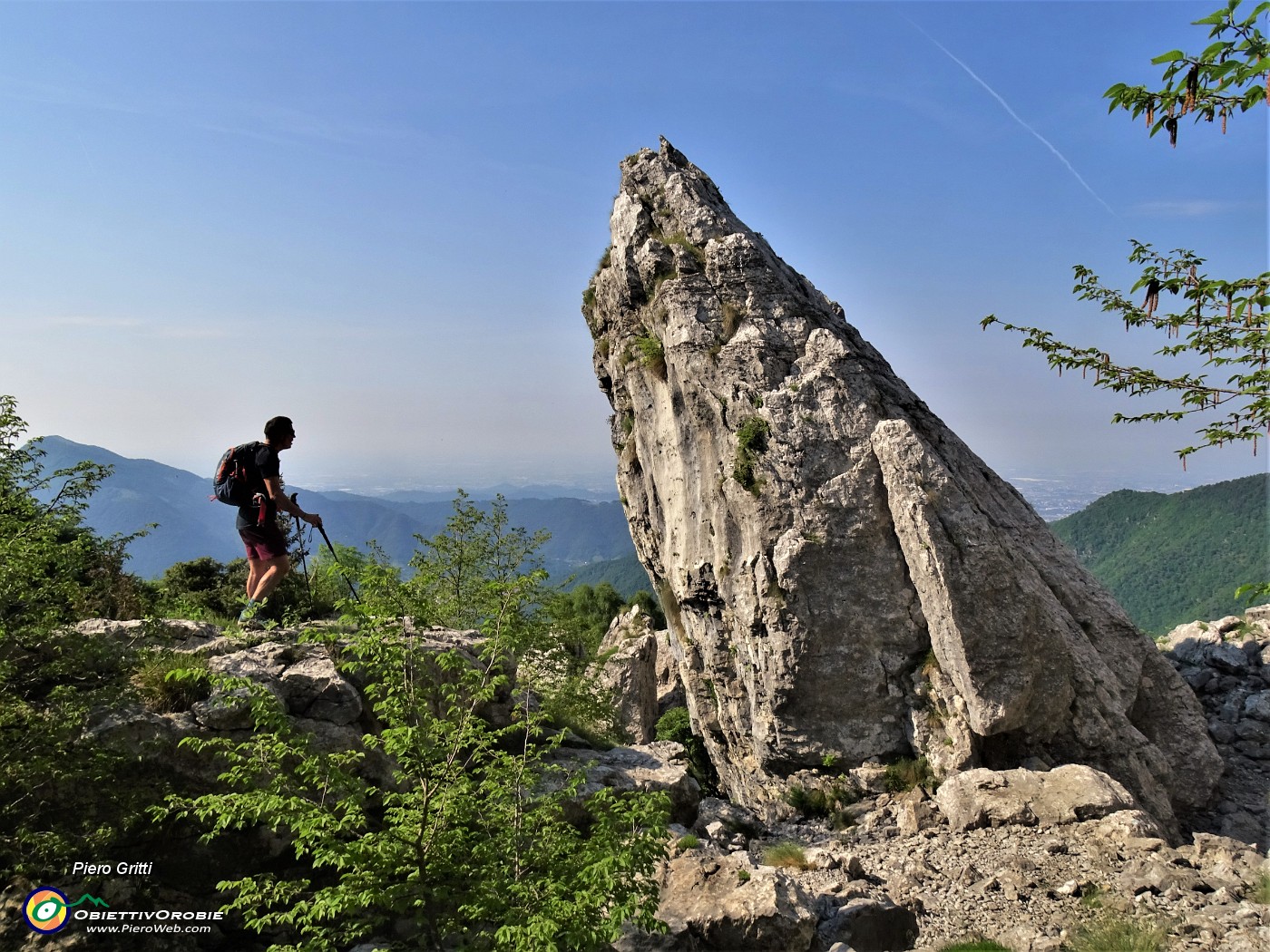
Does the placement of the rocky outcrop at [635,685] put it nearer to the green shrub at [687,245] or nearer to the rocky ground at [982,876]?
the rocky ground at [982,876]

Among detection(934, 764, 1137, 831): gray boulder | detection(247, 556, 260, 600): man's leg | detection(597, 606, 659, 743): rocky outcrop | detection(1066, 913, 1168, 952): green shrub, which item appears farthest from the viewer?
detection(597, 606, 659, 743): rocky outcrop

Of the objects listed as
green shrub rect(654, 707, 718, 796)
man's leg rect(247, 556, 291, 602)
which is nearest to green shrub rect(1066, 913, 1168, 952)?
man's leg rect(247, 556, 291, 602)

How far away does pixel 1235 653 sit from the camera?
22172 mm

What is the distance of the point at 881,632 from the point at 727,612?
563 cm

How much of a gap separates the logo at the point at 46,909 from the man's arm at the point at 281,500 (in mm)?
4721

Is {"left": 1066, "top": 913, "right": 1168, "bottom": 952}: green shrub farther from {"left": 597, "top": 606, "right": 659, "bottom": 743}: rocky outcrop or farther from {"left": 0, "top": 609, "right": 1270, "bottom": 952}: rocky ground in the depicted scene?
{"left": 597, "top": 606, "right": 659, "bottom": 743}: rocky outcrop

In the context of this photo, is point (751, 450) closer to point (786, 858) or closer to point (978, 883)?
point (786, 858)

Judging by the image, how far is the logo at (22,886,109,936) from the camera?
21.9ft

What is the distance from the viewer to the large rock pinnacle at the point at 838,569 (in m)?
18.0

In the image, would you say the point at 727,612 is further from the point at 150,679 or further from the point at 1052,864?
the point at 150,679

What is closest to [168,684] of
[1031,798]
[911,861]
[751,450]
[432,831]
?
[432,831]

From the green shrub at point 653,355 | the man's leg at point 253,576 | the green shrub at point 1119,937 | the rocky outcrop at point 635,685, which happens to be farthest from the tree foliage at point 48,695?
the rocky outcrop at point 635,685

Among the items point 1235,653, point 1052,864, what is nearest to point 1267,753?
point 1235,653

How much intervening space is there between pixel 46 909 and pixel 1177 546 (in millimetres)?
132553
